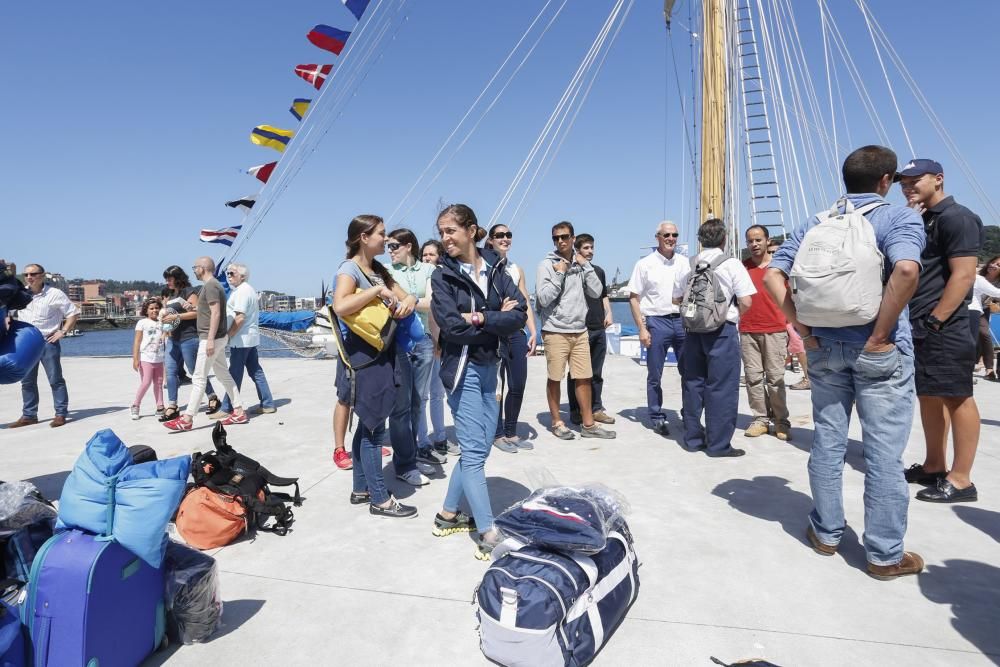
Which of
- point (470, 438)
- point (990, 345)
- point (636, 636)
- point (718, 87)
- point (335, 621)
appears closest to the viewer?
point (636, 636)

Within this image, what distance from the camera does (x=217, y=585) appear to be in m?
2.20

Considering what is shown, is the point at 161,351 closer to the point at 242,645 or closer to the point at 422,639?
the point at 242,645

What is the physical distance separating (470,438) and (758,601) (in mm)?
1448

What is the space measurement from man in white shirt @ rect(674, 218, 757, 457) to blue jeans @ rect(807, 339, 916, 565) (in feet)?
5.45

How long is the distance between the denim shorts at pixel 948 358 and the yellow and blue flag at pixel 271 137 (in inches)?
272

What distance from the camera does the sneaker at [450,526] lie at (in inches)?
121

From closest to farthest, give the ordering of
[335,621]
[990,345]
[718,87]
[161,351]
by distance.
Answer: [335,621] < [161,351] < [990,345] < [718,87]

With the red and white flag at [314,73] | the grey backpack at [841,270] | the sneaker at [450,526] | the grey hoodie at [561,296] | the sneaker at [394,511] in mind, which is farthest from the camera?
the red and white flag at [314,73]

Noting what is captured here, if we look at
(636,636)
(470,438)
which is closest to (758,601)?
(636,636)

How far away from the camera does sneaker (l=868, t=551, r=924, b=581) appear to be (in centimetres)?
250

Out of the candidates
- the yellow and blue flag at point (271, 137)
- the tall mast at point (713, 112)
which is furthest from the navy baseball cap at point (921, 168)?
the yellow and blue flag at point (271, 137)

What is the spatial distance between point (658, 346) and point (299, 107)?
5319mm

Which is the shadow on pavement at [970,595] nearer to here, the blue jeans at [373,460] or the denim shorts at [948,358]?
the denim shorts at [948,358]

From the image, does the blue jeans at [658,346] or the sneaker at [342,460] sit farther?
the blue jeans at [658,346]
